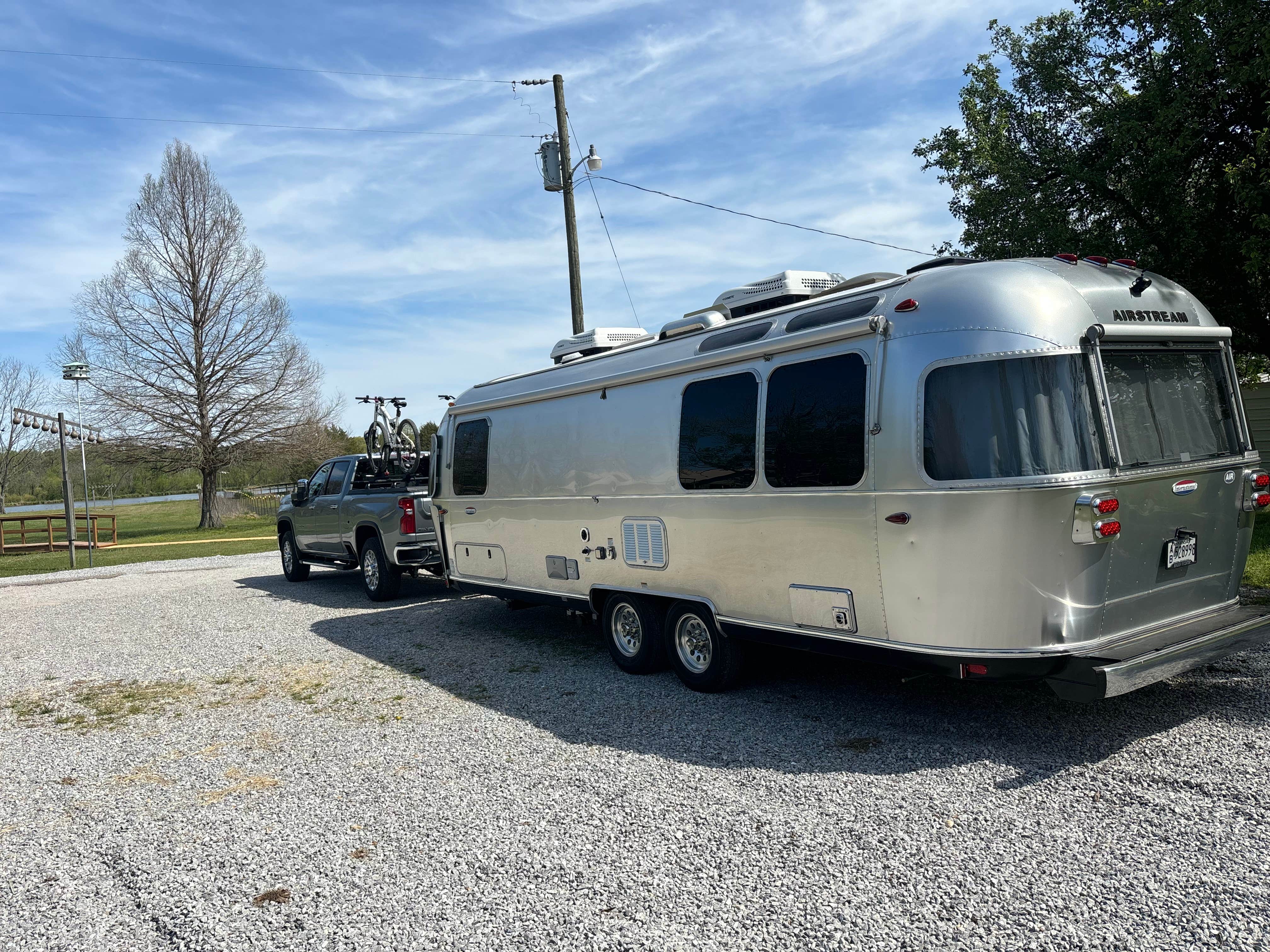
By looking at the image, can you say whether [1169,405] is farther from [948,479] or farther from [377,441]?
[377,441]

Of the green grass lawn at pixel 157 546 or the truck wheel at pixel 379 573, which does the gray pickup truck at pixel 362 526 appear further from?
the green grass lawn at pixel 157 546

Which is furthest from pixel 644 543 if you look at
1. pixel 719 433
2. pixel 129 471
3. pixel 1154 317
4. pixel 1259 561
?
pixel 129 471

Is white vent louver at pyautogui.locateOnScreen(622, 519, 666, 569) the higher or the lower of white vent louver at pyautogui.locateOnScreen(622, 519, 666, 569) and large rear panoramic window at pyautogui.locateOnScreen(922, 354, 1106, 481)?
the lower

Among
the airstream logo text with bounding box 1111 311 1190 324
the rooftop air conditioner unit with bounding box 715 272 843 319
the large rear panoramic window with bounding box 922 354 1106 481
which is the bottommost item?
the large rear panoramic window with bounding box 922 354 1106 481

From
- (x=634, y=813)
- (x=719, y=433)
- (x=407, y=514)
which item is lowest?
(x=634, y=813)

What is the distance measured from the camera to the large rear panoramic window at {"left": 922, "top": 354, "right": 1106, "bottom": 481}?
4.79 meters

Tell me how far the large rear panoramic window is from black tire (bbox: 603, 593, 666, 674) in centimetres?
297

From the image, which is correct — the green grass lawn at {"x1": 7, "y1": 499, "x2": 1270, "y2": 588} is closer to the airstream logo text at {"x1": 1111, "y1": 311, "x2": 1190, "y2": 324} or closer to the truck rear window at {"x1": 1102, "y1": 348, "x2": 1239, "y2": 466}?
the truck rear window at {"x1": 1102, "y1": 348, "x2": 1239, "y2": 466}

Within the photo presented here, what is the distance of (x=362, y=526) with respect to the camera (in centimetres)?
1264

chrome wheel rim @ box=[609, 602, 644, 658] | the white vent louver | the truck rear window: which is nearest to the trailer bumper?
the truck rear window

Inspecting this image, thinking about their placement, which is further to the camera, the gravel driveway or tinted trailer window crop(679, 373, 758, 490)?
tinted trailer window crop(679, 373, 758, 490)

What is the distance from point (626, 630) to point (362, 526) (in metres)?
6.19

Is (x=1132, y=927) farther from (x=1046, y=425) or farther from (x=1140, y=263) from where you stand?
(x=1140, y=263)

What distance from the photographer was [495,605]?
11.5 metres
